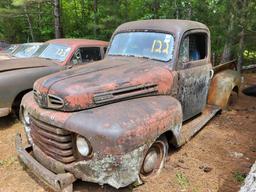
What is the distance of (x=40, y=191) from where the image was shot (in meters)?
3.75

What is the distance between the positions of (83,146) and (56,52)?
14.1ft

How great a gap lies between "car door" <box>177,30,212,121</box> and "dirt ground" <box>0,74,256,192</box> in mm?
609

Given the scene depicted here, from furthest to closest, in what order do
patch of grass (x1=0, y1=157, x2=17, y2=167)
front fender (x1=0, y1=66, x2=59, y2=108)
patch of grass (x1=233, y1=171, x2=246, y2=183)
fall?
front fender (x1=0, y1=66, x2=59, y2=108) → patch of grass (x1=0, y1=157, x2=17, y2=167) → patch of grass (x1=233, y1=171, x2=246, y2=183)

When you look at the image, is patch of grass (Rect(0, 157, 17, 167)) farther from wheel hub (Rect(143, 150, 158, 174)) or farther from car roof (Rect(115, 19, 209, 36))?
car roof (Rect(115, 19, 209, 36))

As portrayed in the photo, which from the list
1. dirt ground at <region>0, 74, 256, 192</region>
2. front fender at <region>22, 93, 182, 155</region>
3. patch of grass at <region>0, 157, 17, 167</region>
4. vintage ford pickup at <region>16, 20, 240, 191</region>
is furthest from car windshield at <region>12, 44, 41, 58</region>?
front fender at <region>22, 93, 182, 155</region>

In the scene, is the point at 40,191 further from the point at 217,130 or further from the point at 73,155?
the point at 217,130

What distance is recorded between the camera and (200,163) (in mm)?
4449

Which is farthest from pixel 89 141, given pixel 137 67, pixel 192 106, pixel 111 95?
pixel 192 106

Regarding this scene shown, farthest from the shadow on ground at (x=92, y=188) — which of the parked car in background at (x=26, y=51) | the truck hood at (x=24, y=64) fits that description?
the parked car in background at (x=26, y=51)

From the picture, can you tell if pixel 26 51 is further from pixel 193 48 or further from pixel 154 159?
pixel 154 159

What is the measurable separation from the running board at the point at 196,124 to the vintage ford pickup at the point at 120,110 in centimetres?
2

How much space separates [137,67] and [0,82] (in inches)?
106

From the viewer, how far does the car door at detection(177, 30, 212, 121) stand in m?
4.84

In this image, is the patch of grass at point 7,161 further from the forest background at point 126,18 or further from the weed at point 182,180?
the forest background at point 126,18
